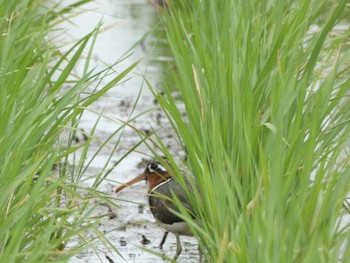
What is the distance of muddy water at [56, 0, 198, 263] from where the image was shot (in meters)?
5.18

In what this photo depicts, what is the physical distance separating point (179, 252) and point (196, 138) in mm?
1241

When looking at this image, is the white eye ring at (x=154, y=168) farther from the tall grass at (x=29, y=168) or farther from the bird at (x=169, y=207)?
the tall grass at (x=29, y=168)

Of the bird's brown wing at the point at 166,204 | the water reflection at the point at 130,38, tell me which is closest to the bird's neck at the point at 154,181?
the bird's brown wing at the point at 166,204

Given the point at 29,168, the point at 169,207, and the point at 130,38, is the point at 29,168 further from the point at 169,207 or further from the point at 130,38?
the point at 130,38

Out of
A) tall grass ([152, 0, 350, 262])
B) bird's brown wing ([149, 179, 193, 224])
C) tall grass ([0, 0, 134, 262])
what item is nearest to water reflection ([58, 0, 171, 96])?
bird's brown wing ([149, 179, 193, 224])

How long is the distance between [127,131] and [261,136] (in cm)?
337

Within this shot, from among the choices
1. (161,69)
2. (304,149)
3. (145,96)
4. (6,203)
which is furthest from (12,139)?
(161,69)

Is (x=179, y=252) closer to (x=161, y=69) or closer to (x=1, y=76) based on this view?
(x=1, y=76)

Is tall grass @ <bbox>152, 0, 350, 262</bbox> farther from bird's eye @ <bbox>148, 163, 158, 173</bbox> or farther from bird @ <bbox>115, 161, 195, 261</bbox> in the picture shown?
bird's eye @ <bbox>148, 163, 158, 173</bbox>

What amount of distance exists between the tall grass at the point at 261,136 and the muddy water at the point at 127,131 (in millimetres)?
245

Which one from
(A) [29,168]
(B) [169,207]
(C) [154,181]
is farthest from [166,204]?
(A) [29,168]

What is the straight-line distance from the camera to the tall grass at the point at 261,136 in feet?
10.1

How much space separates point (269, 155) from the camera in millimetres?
3859

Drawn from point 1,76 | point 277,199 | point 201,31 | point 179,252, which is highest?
point 201,31
